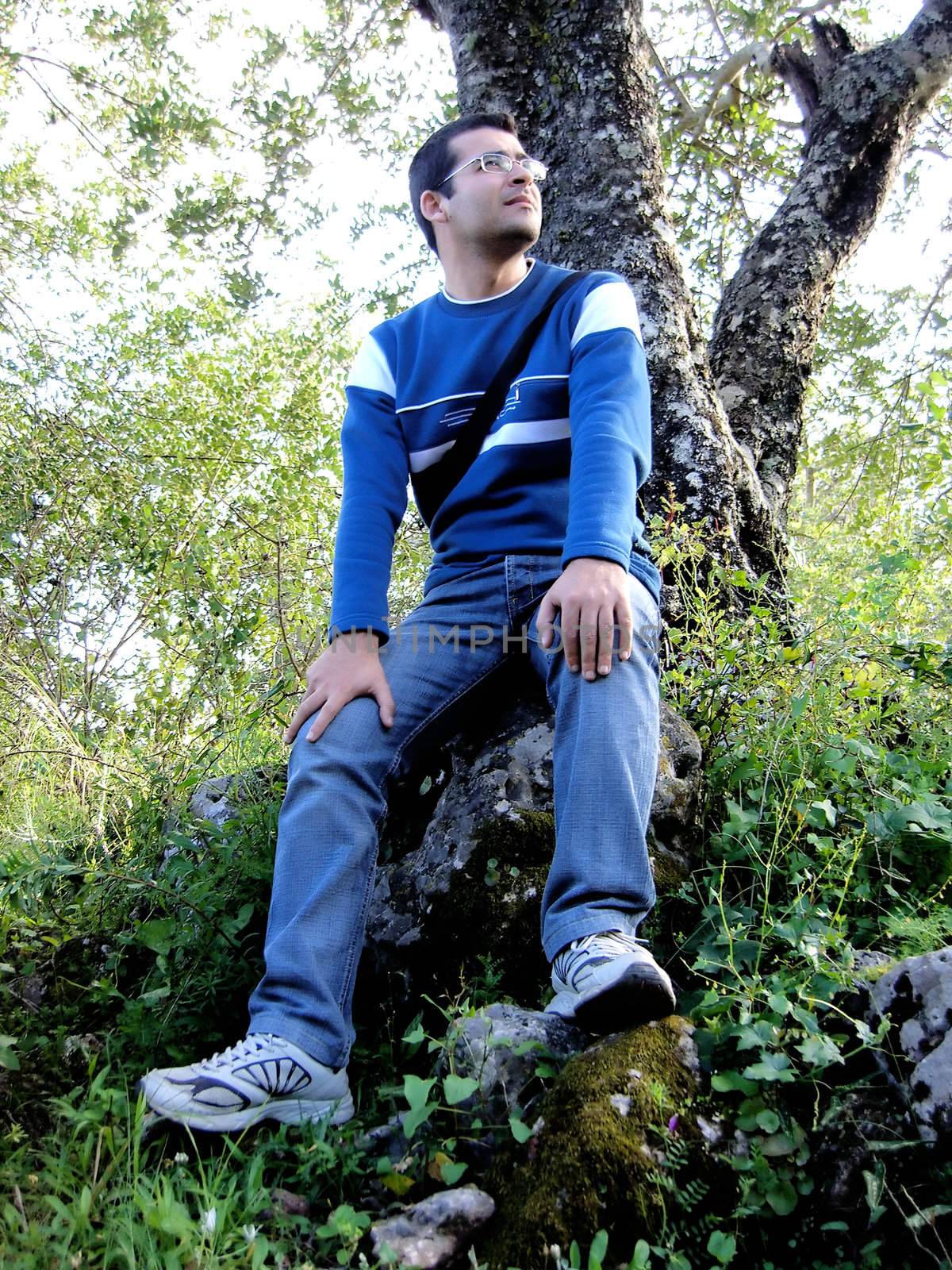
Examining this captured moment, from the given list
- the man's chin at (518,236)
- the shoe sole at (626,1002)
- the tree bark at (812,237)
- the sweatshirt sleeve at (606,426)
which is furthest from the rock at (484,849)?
the tree bark at (812,237)

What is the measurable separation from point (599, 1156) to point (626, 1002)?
0.93 feet

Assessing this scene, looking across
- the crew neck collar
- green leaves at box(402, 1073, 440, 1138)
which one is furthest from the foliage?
the crew neck collar

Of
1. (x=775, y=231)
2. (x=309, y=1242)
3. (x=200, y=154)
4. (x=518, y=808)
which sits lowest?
(x=309, y=1242)

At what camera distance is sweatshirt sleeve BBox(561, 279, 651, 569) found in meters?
2.19

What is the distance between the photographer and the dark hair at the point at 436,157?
2980mm

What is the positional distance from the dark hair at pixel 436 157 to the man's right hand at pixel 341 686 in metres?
1.53

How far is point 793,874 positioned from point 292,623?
2270mm

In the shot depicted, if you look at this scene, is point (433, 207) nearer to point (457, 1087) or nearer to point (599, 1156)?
point (457, 1087)

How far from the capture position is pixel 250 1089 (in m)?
1.70

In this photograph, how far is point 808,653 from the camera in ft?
9.16

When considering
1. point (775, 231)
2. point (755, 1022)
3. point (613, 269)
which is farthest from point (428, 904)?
point (775, 231)

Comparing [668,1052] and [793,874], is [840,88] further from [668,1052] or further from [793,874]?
[668,1052]

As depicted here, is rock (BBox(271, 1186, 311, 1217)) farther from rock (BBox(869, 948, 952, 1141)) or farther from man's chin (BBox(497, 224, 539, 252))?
man's chin (BBox(497, 224, 539, 252))

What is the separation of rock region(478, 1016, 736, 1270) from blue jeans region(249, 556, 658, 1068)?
11.5 inches
